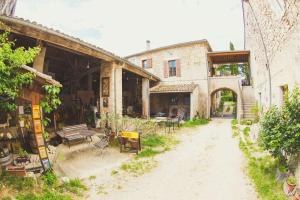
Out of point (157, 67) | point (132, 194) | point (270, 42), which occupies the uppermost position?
point (157, 67)

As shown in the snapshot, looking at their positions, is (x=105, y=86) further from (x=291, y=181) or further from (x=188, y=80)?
(x=188, y=80)

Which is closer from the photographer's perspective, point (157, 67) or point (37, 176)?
point (37, 176)

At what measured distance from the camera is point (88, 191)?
5.28 metres

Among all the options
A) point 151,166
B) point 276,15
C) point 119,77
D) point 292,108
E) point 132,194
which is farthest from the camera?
point 119,77

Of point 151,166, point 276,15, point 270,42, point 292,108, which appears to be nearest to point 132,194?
point 151,166

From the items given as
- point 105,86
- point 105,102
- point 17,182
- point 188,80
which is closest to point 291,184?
point 17,182

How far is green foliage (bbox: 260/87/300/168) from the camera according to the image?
4575 millimetres

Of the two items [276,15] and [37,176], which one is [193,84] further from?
[37,176]

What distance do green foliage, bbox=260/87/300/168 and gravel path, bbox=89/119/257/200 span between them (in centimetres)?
116

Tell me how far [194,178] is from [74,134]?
4854 millimetres

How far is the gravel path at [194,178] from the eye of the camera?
16.4 feet

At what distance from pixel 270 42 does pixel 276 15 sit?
5.33ft

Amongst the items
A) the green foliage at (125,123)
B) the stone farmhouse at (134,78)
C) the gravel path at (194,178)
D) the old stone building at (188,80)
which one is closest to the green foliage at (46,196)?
the gravel path at (194,178)

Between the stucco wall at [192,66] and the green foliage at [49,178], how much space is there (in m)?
14.2
